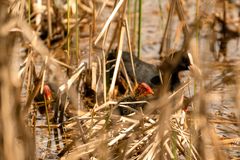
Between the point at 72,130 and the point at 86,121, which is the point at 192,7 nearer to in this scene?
the point at 72,130

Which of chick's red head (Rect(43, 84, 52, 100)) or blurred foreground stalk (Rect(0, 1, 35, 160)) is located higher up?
blurred foreground stalk (Rect(0, 1, 35, 160))

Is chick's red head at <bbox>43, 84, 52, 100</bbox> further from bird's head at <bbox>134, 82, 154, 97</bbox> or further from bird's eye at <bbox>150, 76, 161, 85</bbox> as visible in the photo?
bird's eye at <bbox>150, 76, 161, 85</bbox>

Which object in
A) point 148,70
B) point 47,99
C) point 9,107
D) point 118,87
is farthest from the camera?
point 148,70

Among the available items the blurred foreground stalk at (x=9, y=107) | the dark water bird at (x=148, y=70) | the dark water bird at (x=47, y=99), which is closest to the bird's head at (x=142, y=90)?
the dark water bird at (x=148, y=70)

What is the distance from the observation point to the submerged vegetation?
2.56 meters

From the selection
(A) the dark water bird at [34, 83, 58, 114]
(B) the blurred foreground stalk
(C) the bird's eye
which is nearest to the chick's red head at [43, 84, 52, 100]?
(A) the dark water bird at [34, 83, 58, 114]

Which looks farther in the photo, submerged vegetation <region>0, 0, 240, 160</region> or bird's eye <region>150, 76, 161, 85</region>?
bird's eye <region>150, 76, 161, 85</region>

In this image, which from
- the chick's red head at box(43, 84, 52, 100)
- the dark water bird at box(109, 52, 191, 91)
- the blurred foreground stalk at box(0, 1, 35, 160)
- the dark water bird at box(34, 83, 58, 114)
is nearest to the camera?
the blurred foreground stalk at box(0, 1, 35, 160)

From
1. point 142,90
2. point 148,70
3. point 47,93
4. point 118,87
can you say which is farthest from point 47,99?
point 148,70

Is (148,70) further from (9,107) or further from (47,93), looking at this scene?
(9,107)

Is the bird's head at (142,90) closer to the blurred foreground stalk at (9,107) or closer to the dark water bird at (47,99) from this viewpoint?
the dark water bird at (47,99)

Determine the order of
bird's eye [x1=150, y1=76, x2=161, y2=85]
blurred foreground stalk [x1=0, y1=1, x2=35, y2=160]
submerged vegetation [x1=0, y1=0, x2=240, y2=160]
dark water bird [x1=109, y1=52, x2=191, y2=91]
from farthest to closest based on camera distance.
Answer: bird's eye [x1=150, y1=76, x2=161, y2=85]
dark water bird [x1=109, y1=52, x2=191, y2=91]
submerged vegetation [x1=0, y1=0, x2=240, y2=160]
blurred foreground stalk [x1=0, y1=1, x2=35, y2=160]

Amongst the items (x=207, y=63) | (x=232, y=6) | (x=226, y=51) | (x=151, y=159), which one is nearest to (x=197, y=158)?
(x=151, y=159)

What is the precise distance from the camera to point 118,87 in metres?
6.05
